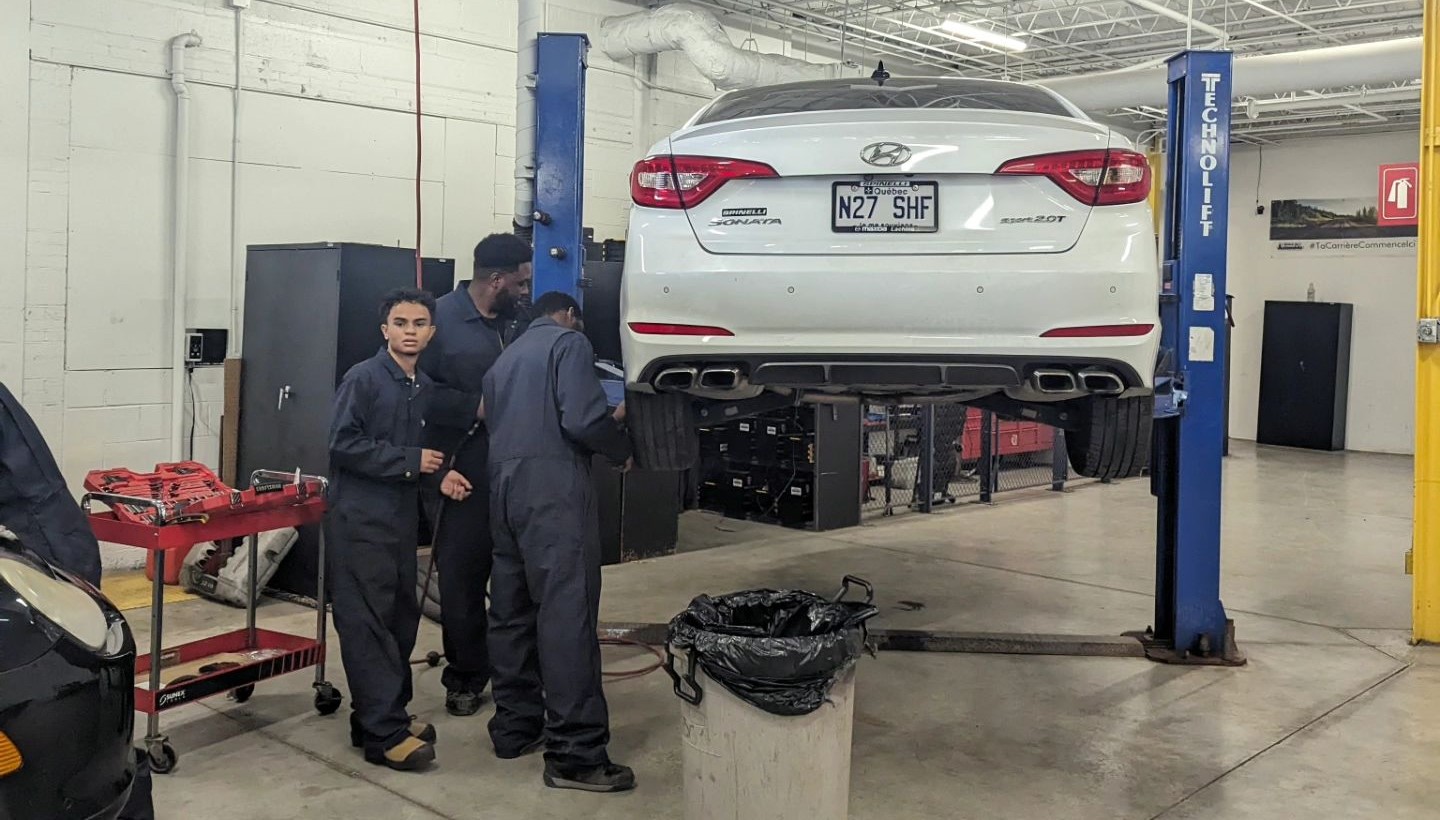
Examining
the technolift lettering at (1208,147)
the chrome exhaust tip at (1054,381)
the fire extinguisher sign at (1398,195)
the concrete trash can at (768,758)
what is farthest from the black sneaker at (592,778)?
the fire extinguisher sign at (1398,195)

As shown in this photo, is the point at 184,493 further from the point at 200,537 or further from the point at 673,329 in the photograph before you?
the point at 673,329

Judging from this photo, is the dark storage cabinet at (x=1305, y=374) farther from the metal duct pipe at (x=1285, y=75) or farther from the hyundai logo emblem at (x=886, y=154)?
the hyundai logo emblem at (x=886, y=154)

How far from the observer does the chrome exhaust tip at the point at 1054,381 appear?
2865 millimetres

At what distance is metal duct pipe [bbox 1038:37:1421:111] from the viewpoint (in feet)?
30.0

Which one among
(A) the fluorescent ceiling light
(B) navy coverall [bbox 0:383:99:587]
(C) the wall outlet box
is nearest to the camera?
(B) navy coverall [bbox 0:383:99:587]

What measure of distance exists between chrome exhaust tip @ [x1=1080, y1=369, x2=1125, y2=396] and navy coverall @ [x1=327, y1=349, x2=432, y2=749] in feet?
6.49

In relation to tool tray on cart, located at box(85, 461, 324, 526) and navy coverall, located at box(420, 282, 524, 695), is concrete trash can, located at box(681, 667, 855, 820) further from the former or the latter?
tool tray on cart, located at box(85, 461, 324, 526)

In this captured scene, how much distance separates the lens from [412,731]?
11.8 feet

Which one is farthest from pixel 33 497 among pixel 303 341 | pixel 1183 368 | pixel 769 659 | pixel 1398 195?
pixel 1398 195

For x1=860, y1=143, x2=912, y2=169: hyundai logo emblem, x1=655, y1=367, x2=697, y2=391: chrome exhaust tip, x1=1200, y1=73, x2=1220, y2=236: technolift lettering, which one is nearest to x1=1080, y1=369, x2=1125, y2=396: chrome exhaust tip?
x1=860, y1=143, x2=912, y2=169: hyundai logo emblem

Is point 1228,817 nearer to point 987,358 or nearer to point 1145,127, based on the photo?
point 987,358

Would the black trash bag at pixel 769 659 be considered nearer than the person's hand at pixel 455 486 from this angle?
Yes

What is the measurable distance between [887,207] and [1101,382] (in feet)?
2.33

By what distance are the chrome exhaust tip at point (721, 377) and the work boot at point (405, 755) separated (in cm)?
149
